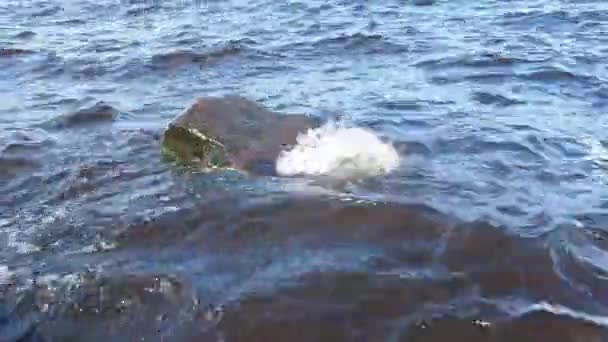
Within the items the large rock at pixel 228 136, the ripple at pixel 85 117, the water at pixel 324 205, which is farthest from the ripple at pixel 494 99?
the ripple at pixel 85 117

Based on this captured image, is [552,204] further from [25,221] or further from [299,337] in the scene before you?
[25,221]

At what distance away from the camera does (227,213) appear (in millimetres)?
5441

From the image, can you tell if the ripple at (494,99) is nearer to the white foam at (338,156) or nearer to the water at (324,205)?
the water at (324,205)

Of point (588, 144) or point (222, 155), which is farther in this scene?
point (588, 144)

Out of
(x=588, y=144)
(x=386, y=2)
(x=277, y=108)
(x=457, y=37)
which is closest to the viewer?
(x=588, y=144)

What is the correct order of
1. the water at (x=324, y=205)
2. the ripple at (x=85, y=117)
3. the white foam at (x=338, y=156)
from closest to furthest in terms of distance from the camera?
1. the water at (x=324, y=205)
2. the white foam at (x=338, y=156)
3. the ripple at (x=85, y=117)

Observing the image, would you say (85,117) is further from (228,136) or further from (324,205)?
(324,205)

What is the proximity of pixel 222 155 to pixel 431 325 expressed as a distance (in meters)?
2.75

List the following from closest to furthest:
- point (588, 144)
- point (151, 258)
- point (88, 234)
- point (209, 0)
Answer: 1. point (151, 258)
2. point (88, 234)
3. point (588, 144)
4. point (209, 0)

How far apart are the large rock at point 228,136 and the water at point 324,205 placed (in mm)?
213

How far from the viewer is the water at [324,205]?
4.28m

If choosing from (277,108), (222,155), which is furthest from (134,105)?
(222,155)

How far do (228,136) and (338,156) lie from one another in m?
0.96

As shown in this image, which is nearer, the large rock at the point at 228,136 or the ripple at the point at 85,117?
the large rock at the point at 228,136
